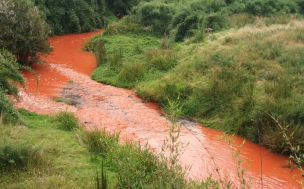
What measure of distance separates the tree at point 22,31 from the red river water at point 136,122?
90 centimetres

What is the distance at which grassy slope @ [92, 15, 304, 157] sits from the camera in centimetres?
784

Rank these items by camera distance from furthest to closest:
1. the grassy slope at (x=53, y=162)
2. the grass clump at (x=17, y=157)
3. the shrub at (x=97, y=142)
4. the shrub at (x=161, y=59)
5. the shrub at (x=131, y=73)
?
the shrub at (x=161, y=59), the shrub at (x=131, y=73), the shrub at (x=97, y=142), the grass clump at (x=17, y=157), the grassy slope at (x=53, y=162)

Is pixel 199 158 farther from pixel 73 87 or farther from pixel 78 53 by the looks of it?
pixel 78 53

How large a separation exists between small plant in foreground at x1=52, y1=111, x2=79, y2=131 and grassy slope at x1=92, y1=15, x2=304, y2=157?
3.18m

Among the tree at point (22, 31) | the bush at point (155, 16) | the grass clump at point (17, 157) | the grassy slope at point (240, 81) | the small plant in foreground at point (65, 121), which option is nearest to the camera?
the grass clump at point (17, 157)

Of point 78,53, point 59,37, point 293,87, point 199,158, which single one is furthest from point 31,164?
point 59,37

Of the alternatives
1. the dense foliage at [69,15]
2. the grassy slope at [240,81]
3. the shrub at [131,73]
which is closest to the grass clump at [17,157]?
the grassy slope at [240,81]

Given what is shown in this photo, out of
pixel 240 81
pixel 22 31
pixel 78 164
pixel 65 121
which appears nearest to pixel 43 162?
pixel 78 164

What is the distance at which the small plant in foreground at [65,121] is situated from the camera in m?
7.43

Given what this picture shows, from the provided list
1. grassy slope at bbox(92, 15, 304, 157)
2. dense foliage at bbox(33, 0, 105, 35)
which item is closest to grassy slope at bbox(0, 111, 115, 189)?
grassy slope at bbox(92, 15, 304, 157)

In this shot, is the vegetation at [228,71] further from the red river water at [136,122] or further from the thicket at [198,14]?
the red river water at [136,122]

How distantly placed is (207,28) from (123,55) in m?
4.79

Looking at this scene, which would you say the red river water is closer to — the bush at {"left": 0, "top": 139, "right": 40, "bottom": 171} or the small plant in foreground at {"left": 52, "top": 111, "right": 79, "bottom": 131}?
the small plant in foreground at {"left": 52, "top": 111, "right": 79, "bottom": 131}

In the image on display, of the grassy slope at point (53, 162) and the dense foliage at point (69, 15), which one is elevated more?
the dense foliage at point (69, 15)
